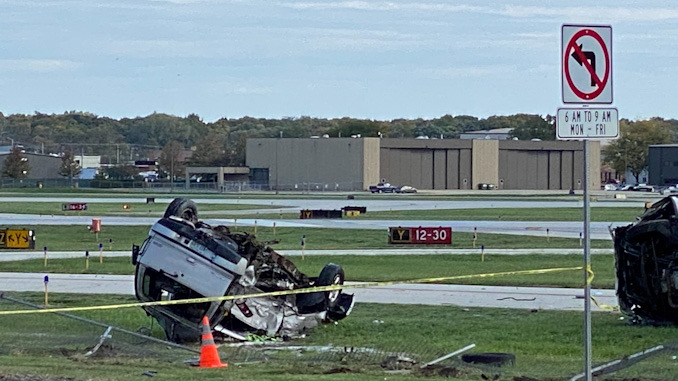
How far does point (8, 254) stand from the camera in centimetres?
3897

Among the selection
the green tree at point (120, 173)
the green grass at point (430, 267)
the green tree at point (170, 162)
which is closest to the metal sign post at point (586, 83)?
the green grass at point (430, 267)

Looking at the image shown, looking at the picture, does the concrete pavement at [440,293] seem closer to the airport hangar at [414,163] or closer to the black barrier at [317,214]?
the black barrier at [317,214]

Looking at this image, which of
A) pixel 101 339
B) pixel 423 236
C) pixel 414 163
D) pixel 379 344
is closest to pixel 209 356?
pixel 101 339

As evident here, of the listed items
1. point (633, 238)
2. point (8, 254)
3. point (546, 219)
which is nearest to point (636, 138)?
point (546, 219)

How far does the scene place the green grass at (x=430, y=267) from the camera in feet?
93.5

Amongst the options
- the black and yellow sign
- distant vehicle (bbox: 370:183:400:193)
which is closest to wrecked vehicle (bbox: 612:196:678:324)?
the black and yellow sign

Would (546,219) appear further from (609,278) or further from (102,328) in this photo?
(102,328)

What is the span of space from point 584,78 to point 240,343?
886 cm

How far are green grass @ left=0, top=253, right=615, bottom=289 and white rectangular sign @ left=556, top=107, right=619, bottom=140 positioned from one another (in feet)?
56.5

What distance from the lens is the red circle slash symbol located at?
32.1 ft

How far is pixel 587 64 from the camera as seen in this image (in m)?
9.81

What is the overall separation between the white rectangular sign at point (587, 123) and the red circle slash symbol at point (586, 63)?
141mm

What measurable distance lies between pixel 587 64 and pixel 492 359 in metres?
6.28

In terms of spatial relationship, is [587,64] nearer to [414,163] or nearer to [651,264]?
[651,264]
